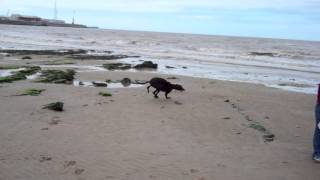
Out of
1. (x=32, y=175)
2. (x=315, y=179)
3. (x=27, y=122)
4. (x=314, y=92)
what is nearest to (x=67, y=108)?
(x=27, y=122)

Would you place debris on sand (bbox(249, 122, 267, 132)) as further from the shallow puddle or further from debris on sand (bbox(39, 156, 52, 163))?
the shallow puddle

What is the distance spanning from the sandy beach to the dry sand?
2 cm

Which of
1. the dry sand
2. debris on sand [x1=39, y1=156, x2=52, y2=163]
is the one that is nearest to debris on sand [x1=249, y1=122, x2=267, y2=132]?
the dry sand

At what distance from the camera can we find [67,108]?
10969 mm

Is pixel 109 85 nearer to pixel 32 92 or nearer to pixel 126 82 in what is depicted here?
pixel 126 82

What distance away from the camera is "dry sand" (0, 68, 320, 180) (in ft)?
21.2

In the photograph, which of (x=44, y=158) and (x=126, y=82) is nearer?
(x=44, y=158)

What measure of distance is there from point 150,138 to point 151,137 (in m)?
0.09

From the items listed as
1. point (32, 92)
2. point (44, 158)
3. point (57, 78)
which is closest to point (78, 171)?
point (44, 158)

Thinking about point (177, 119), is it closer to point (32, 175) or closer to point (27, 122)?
point (27, 122)

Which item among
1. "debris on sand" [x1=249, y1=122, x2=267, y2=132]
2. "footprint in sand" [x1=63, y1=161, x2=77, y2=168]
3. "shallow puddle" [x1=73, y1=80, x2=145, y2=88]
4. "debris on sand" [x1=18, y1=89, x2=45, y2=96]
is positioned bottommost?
"shallow puddle" [x1=73, y1=80, x2=145, y2=88]

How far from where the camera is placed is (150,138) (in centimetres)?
835

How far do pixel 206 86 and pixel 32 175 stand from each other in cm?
1198

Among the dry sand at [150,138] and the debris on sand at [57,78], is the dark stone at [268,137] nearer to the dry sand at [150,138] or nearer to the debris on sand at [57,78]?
the dry sand at [150,138]
